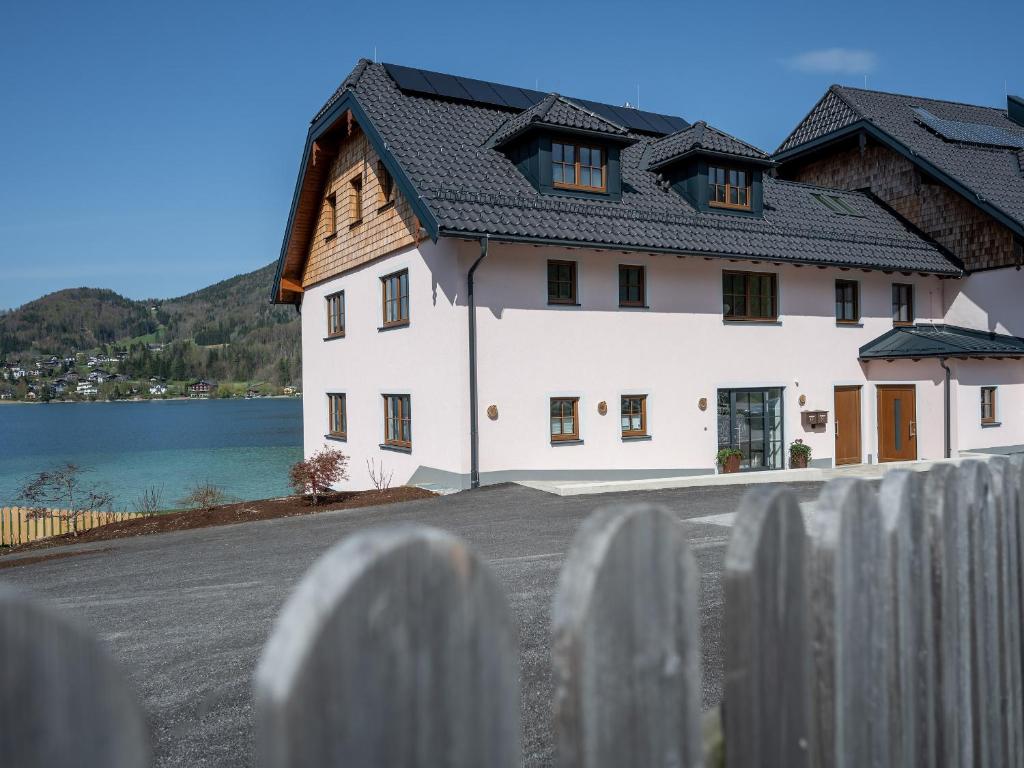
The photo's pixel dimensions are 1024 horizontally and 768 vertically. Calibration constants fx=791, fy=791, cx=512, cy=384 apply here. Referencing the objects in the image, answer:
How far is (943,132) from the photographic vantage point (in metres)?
24.4

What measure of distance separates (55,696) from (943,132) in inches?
1120

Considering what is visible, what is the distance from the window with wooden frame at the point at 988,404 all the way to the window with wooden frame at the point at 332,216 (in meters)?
18.4

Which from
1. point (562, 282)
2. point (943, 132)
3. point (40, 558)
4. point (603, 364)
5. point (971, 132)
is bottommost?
point (40, 558)

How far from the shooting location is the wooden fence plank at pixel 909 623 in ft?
6.46

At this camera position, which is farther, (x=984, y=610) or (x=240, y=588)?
(x=240, y=588)

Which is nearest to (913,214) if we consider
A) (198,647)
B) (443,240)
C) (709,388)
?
(709,388)

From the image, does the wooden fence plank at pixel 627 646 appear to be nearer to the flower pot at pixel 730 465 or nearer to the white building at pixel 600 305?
the white building at pixel 600 305

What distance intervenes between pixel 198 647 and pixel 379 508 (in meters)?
8.48

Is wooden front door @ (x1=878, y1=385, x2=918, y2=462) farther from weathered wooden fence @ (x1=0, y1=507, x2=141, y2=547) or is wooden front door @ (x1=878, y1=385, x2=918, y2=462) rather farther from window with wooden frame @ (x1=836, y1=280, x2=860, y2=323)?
weathered wooden fence @ (x1=0, y1=507, x2=141, y2=547)

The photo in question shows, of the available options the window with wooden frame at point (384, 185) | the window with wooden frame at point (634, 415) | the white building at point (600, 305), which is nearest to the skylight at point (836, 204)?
the white building at point (600, 305)

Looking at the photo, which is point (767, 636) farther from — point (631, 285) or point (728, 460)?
point (728, 460)

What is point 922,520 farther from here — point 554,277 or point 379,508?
point 554,277

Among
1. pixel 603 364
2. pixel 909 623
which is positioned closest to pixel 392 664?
pixel 909 623

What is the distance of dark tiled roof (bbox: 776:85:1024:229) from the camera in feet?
72.0
